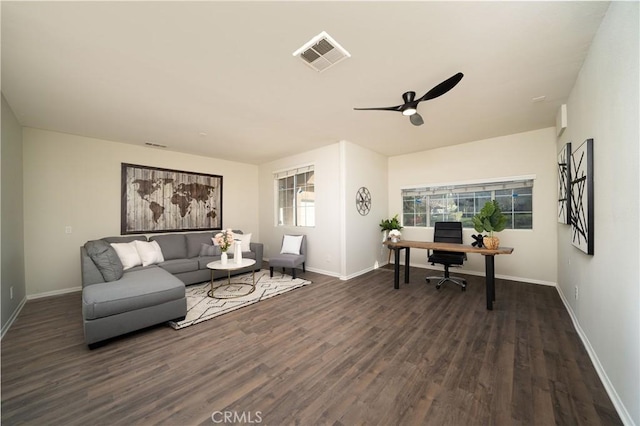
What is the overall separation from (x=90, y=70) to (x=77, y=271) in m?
3.47

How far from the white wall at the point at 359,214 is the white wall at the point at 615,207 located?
10.0 ft

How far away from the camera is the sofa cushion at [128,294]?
2.21 meters

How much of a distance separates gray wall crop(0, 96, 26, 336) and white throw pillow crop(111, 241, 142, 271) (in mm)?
989

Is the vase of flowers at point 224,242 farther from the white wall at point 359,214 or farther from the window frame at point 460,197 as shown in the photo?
the window frame at point 460,197

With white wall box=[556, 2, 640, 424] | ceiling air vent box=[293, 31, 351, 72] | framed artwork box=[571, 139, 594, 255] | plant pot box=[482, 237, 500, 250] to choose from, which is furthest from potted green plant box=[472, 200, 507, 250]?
ceiling air vent box=[293, 31, 351, 72]

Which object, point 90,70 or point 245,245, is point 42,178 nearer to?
point 90,70

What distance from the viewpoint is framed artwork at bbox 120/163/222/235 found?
174 inches

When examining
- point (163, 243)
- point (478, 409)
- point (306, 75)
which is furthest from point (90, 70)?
point (478, 409)

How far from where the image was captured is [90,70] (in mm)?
2217

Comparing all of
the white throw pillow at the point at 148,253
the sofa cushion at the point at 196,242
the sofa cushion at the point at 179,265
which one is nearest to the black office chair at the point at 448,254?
the sofa cushion at the point at 179,265

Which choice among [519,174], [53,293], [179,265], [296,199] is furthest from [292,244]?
[519,174]

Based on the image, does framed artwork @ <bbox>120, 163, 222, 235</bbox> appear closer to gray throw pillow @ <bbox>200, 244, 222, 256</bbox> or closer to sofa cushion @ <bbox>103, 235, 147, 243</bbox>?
sofa cushion @ <bbox>103, 235, 147, 243</bbox>

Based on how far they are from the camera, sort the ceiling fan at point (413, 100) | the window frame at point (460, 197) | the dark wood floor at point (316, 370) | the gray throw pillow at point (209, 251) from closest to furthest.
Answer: the dark wood floor at point (316, 370), the ceiling fan at point (413, 100), the window frame at point (460, 197), the gray throw pillow at point (209, 251)

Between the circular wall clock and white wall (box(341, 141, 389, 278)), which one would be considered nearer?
white wall (box(341, 141, 389, 278))
